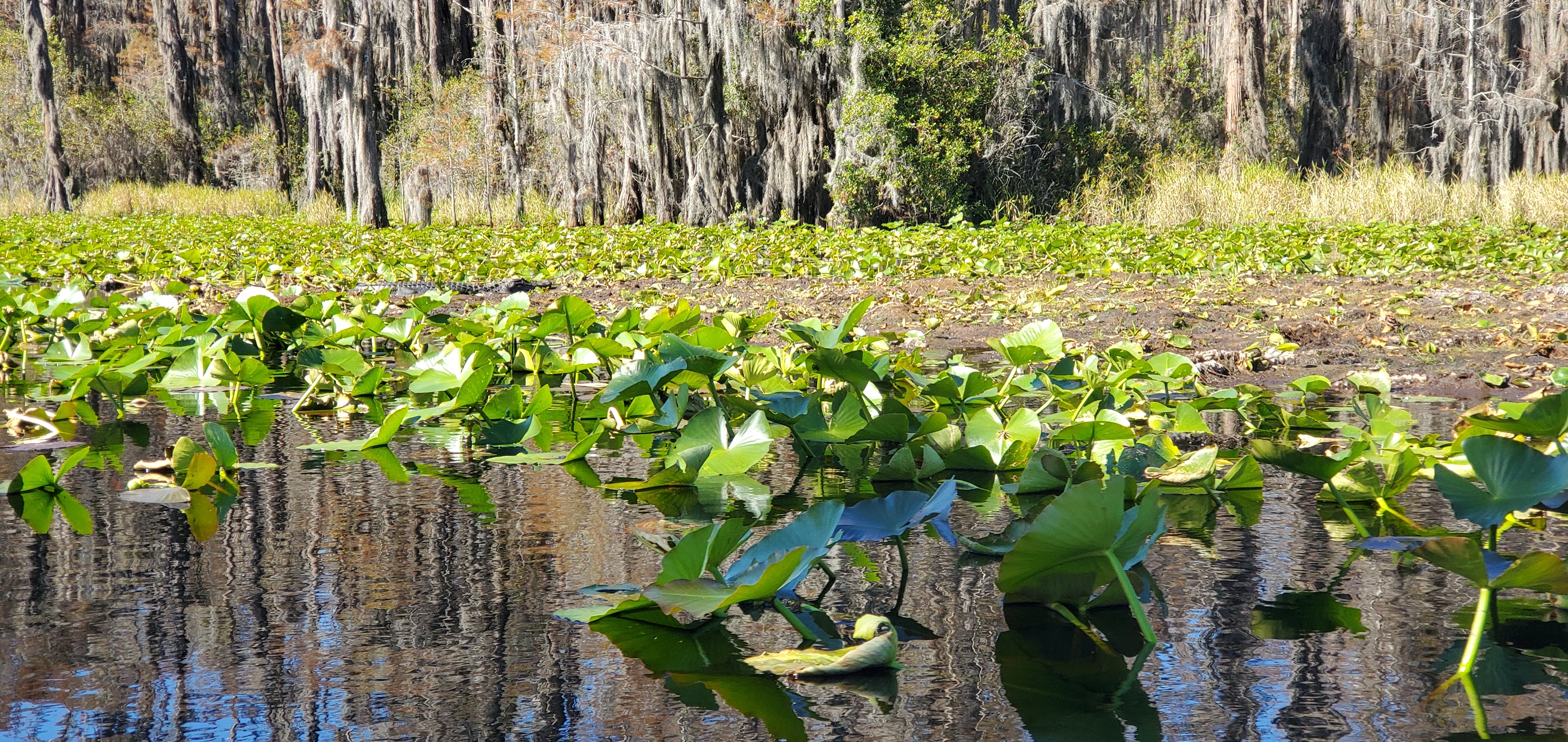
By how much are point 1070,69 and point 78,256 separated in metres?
12.4

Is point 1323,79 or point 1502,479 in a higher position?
point 1323,79

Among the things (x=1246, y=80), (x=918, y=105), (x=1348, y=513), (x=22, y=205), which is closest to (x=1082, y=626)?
(x=1348, y=513)

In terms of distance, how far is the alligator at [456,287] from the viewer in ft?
22.5

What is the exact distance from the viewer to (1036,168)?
16.1 m

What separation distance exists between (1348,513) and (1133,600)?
0.67 meters

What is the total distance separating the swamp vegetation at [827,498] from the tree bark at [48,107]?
22768 mm

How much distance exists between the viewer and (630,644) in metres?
1.16

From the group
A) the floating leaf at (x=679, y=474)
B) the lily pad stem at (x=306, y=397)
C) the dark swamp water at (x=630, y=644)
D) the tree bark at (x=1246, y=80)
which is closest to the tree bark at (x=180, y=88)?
the tree bark at (x=1246, y=80)

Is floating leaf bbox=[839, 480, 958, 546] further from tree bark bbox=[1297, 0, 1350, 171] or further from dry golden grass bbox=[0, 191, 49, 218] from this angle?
dry golden grass bbox=[0, 191, 49, 218]

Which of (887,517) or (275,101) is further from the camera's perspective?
(275,101)

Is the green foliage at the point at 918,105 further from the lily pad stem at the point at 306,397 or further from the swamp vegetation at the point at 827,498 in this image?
the lily pad stem at the point at 306,397

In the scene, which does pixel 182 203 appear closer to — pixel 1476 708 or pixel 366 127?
pixel 366 127

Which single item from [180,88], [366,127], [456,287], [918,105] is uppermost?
[180,88]

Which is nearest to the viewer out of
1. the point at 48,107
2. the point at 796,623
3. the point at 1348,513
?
the point at 796,623
